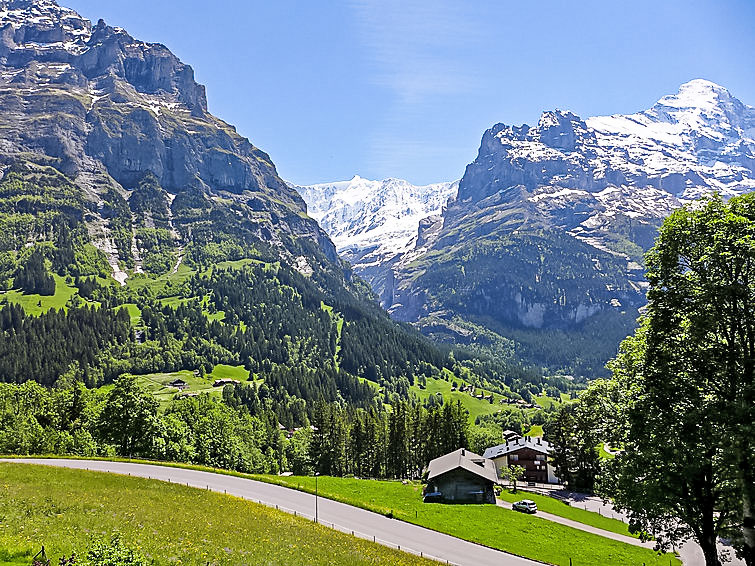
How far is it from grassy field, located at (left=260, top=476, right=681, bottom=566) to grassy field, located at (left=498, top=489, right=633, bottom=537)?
1127cm

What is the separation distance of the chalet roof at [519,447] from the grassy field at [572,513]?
1664 inches

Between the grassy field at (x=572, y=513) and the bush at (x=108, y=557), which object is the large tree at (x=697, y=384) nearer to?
the bush at (x=108, y=557)

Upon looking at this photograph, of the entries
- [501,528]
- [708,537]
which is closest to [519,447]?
[501,528]

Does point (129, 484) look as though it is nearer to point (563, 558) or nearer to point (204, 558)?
point (204, 558)

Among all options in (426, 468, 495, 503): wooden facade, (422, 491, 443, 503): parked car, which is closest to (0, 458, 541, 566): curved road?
(422, 491, 443, 503): parked car

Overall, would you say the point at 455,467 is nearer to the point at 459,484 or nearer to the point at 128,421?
the point at 459,484

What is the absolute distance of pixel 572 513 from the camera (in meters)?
77.6

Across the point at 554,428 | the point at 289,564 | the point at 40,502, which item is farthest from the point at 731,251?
the point at 554,428

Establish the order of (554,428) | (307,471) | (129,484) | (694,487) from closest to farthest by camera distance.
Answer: (694,487) → (129,484) → (554,428) → (307,471)

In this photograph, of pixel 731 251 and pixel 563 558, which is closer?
pixel 731 251

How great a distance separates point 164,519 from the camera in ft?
114

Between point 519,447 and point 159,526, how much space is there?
117m

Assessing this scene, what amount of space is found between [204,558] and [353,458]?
334 feet

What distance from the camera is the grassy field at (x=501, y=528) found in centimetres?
4891
